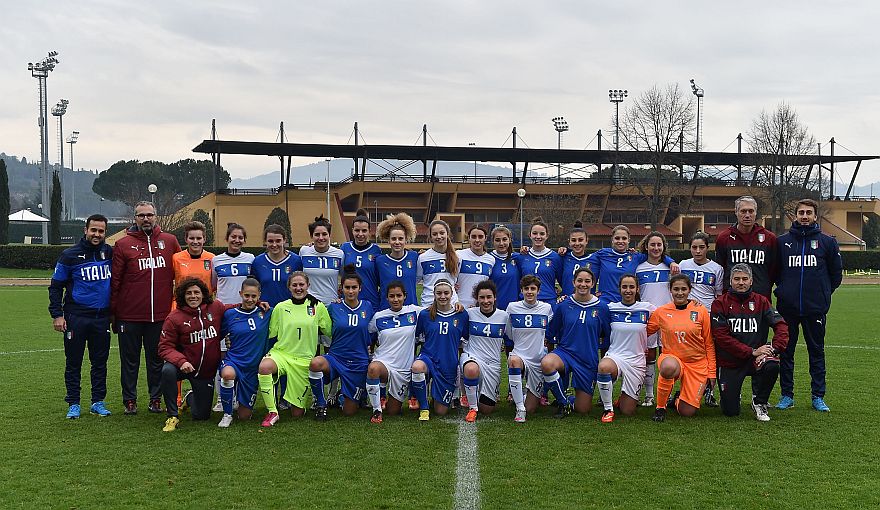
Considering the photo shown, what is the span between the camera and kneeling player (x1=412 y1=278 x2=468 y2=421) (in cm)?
676

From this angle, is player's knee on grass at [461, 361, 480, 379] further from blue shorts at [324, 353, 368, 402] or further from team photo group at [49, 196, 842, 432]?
blue shorts at [324, 353, 368, 402]

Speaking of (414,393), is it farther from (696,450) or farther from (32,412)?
(32,412)

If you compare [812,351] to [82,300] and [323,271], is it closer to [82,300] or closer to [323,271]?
[323,271]

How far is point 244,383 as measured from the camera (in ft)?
21.6

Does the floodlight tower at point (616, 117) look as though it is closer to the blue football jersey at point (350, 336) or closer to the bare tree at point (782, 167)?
the bare tree at point (782, 167)

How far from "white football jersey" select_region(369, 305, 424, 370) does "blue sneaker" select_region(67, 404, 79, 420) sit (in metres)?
2.69

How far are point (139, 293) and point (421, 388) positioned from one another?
267 centimetres

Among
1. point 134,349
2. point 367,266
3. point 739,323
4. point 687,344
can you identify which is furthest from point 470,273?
point 134,349

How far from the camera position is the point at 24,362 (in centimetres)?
995

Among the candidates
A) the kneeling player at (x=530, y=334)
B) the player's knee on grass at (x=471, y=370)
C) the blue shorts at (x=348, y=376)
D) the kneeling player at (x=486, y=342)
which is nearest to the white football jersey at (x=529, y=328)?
the kneeling player at (x=530, y=334)

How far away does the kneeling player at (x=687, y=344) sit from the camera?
6.62m

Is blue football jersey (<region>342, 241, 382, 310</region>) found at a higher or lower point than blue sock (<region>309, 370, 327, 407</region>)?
higher


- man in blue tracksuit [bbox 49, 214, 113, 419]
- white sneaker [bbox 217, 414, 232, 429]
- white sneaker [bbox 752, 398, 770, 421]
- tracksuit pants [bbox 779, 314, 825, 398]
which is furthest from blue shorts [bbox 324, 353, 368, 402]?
tracksuit pants [bbox 779, 314, 825, 398]

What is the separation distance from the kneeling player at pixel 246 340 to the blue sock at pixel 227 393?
A: 13 cm
